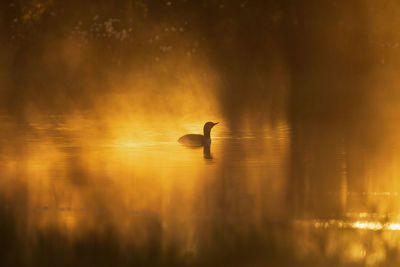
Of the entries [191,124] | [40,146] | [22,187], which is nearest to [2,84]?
[191,124]

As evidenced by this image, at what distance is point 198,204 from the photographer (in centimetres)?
1257

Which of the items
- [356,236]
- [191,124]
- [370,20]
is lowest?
[356,236]

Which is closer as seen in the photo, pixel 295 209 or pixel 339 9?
pixel 295 209

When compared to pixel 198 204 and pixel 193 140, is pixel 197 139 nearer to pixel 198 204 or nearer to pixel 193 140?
pixel 193 140

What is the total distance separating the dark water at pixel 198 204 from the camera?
10.2m

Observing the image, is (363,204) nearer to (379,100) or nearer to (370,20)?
(379,100)

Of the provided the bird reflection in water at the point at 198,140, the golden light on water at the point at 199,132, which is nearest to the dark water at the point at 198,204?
the golden light on water at the point at 199,132

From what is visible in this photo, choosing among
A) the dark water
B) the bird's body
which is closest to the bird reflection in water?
the bird's body

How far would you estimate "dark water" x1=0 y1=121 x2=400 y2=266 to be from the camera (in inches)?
400

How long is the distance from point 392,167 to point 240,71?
887 inches

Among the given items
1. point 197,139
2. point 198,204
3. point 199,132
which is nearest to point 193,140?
point 197,139

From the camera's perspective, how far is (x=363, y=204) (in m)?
12.5

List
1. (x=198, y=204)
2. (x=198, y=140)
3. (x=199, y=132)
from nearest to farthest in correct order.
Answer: (x=198, y=204), (x=198, y=140), (x=199, y=132)

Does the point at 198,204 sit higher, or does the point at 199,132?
the point at 199,132
